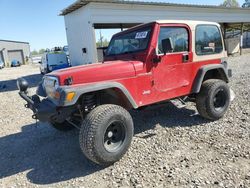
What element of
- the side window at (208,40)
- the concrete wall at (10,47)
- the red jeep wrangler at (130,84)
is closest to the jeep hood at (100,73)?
the red jeep wrangler at (130,84)

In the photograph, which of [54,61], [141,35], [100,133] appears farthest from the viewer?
[54,61]

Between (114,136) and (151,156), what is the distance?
0.64m

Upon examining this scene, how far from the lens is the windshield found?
3846 millimetres

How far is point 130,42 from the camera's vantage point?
4.16m

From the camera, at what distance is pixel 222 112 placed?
469cm

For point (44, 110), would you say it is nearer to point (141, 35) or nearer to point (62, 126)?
point (62, 126)

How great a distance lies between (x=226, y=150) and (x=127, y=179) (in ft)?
5.25

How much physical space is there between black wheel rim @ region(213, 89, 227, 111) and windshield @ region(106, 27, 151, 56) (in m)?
2.03

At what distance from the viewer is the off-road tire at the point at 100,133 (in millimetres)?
3039

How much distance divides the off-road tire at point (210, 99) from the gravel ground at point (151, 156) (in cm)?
17

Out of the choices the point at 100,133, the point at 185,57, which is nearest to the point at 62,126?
the point at 100,133

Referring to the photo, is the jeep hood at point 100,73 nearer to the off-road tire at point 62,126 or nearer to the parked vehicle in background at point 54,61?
the off-road tire at point 62,126

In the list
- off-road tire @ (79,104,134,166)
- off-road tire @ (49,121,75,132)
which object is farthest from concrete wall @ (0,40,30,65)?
off-road tire @ (79,104,134,166)

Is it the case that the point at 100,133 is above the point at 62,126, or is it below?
above
